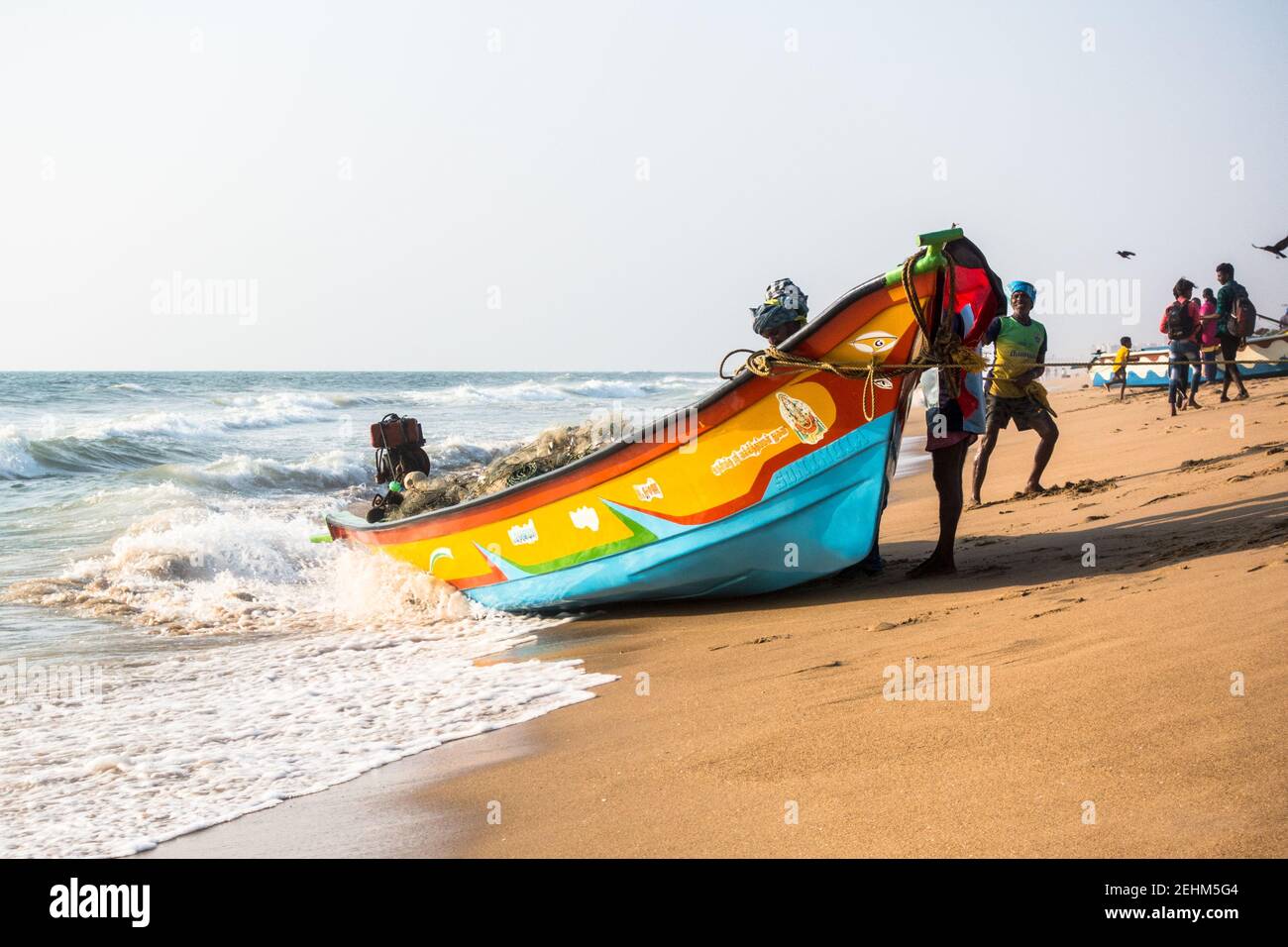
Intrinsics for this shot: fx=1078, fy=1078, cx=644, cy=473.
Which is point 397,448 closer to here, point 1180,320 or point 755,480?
point 755,480

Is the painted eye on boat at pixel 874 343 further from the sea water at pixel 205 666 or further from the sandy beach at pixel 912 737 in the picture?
the sea water at pixel 205 666

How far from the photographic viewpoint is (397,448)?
9773 millimetres

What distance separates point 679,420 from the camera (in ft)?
20.9

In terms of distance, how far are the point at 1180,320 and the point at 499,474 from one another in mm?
9449

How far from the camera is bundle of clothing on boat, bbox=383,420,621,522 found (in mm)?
7887

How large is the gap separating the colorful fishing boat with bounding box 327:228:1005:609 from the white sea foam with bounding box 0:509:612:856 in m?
0.67

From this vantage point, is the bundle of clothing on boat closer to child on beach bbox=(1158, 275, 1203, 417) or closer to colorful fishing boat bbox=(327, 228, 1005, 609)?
colorful fishing boat bbox=(327, 228, 1005, 609)

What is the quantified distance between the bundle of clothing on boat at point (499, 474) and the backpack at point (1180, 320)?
797cm

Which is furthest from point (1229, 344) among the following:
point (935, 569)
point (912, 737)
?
point (912, 737)

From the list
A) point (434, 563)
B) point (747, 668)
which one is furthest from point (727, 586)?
point (434, 563)

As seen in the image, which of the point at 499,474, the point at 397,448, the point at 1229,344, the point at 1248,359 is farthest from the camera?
the point at 1248,359

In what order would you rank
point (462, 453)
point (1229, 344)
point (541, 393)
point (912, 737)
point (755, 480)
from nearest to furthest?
point (912, 737)
point (755, 480)
point (1229, 344)
point (462, 453)
point (541, 393)

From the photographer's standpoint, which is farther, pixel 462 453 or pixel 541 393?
pixel 541 393
